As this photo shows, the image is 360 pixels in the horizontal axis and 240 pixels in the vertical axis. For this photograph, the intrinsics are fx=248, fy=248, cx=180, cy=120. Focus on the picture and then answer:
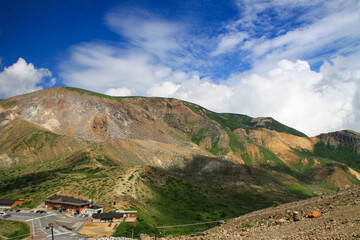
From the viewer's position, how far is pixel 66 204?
5675 centimetres

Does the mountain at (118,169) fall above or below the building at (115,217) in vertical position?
above

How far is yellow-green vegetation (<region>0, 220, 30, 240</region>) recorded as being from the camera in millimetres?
38394

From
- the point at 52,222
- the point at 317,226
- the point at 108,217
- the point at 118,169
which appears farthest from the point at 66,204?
the point at 317,226

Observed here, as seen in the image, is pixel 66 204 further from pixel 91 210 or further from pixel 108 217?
pixel 108 217

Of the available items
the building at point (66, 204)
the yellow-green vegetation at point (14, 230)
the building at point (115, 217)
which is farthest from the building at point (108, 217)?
the yellow-green vegetation at point (14, 230)

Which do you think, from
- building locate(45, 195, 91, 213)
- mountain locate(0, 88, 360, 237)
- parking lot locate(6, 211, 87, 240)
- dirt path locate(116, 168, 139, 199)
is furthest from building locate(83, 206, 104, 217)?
dirt path locate(116, 168, 139, 199)

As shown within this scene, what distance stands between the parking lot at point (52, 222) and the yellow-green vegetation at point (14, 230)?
1.30m

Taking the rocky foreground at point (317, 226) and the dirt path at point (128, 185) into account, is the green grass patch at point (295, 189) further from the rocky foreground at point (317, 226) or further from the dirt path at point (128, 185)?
the rocky foreground at point (317, 226)

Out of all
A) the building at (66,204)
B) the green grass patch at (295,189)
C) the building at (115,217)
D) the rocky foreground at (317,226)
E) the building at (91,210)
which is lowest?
the green grass patch at (295,189)

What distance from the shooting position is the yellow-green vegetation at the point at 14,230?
126 feet

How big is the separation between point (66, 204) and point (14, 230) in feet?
52.2

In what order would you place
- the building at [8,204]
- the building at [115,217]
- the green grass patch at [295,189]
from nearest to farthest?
the building at [115,217], the building at [8,204], the green grass patch at [295,189]

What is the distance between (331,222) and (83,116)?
173417mm

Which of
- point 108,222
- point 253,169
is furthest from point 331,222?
point 253,169
